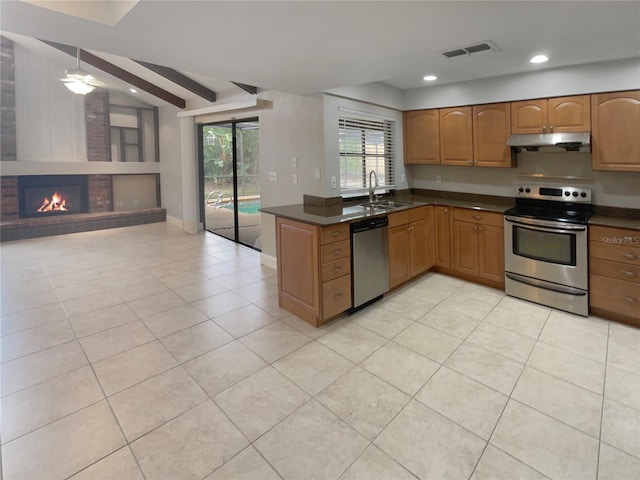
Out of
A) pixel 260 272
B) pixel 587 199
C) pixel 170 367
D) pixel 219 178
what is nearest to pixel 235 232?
pixel 219 178

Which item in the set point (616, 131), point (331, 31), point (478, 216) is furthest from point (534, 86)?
point (331, 31)

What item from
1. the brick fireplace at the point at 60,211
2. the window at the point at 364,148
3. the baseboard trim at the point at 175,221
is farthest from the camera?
the baseboard trim at the point at 175,221

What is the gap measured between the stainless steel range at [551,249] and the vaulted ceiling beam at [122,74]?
6054 mm

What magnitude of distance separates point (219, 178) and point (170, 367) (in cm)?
453

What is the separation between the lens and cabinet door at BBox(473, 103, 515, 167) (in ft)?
12.6

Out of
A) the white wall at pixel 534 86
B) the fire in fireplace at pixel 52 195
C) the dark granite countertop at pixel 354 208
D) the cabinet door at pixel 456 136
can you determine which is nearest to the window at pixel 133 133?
the fire in fireplace at pixel 52 195

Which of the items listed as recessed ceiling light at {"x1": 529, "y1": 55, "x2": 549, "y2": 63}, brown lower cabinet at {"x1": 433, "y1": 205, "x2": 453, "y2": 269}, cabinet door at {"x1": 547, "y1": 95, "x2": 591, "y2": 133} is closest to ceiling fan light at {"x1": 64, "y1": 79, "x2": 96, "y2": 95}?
brown lower cabinet at {"x1": 433, "y1": 205, "x2": 453, "y2": 269}

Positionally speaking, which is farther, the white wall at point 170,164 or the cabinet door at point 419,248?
the white wall at point 170,164

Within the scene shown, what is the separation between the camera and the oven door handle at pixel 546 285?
315 centimetres

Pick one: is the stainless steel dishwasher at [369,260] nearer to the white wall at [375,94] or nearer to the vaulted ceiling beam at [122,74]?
the white wall at [375,94]

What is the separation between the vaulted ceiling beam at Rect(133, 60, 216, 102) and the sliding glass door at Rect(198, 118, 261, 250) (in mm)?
529

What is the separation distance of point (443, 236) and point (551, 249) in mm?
1158

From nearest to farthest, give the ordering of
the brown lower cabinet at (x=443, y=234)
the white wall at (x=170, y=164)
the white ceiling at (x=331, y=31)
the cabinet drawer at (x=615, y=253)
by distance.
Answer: the white ceiling at (x=331, y=31)
the cabinet drawer at (x=615, y=253)
the brown lower cabinet at (x=443, y=234)
the white wall at (x=170, y=164)

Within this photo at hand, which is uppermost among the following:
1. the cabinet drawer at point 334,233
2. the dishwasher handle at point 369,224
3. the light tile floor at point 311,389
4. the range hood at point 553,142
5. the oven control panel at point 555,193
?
the range hood at point 553,142
